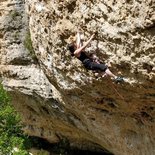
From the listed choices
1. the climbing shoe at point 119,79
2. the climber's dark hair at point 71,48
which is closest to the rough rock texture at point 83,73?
the climbing shoe at point 119,79

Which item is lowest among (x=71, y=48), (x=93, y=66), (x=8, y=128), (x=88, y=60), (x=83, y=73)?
(x=8, y=128)

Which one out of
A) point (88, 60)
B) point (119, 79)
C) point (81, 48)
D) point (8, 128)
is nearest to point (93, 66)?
point (88, 60)

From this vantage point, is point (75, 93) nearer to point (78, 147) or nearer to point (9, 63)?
point (9, 63)

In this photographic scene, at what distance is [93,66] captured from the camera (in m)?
12.2

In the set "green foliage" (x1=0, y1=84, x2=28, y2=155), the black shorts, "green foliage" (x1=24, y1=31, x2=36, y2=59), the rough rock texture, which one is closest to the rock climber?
the black shorts

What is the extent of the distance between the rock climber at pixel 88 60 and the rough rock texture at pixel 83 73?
0.55 feet

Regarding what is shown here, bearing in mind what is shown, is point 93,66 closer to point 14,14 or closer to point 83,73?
point 83,73

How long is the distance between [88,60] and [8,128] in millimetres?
6869

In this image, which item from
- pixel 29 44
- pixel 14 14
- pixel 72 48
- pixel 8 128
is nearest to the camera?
pixel 72 48

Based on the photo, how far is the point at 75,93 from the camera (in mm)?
14766

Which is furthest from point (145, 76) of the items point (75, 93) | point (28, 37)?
point (28, 37)

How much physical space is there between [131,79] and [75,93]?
306 centimetres

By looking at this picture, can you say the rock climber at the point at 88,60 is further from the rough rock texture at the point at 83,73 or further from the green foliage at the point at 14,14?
the green foliage at the point at 14,14

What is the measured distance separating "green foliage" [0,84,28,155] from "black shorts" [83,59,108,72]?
226 inches
